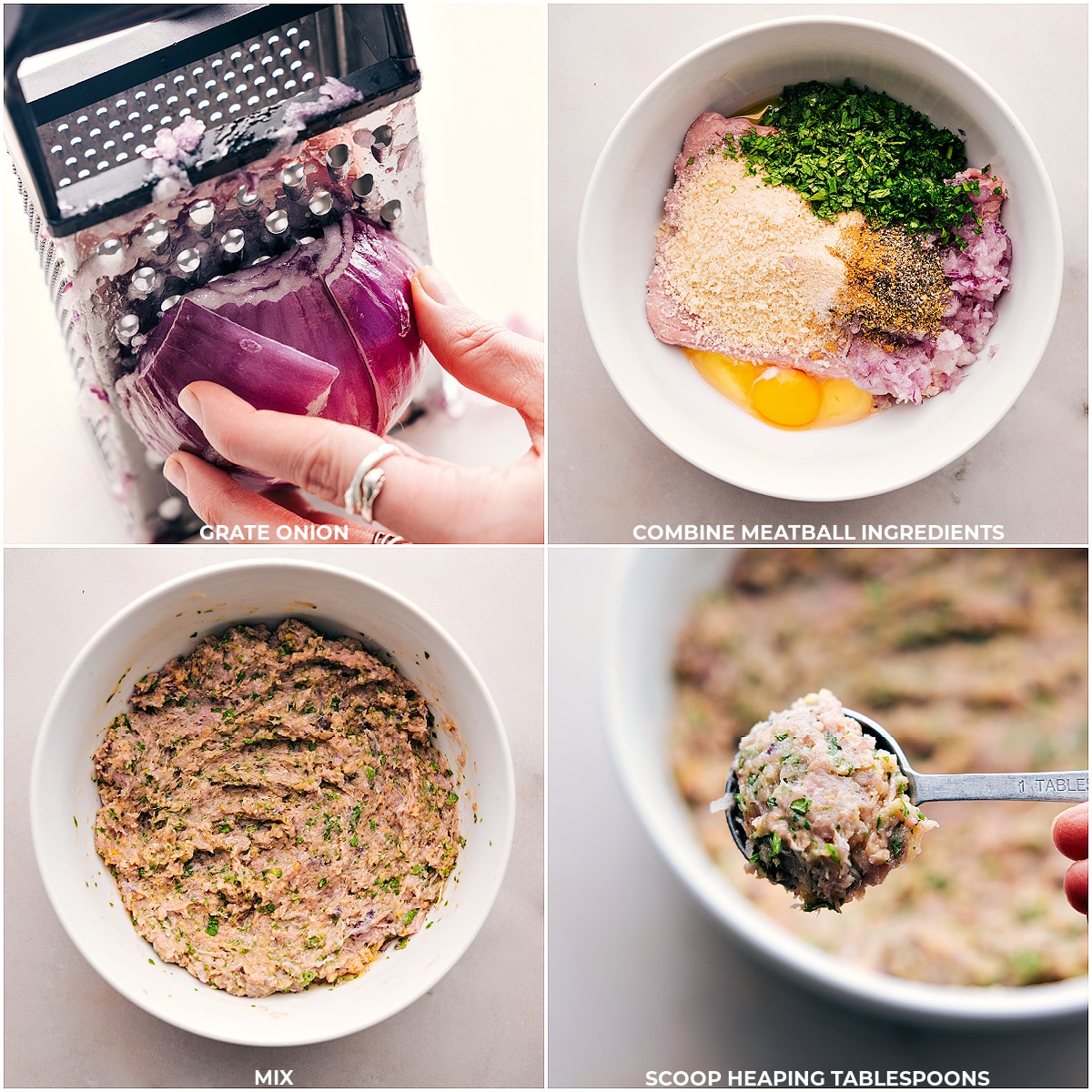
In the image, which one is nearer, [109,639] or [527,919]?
[109,639]

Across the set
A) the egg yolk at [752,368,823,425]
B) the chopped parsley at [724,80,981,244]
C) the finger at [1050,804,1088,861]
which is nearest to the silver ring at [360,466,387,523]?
the egg yolk at [752,368,823,425]

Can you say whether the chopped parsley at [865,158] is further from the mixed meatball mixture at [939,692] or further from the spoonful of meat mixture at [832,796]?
the spoonful of meat mixture at [832,796]

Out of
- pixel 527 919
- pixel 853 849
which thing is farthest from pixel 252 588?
pixel 853 849

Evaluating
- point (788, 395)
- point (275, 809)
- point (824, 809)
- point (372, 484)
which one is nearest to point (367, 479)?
point (372, 484)

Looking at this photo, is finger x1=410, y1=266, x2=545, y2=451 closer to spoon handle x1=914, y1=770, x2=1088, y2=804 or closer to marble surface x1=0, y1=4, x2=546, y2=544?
marble surface x1=0, y1=4, x2=546, y2=544

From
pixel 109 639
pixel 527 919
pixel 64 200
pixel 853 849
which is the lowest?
pixel 527 919

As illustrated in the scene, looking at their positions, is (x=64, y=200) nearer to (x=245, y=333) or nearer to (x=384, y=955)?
(x=245, y=333)

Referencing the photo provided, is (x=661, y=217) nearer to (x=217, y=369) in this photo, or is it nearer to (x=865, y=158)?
(x=865, y=158)
